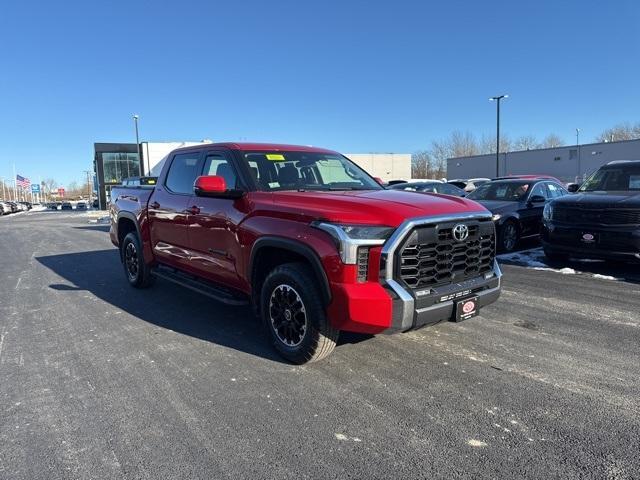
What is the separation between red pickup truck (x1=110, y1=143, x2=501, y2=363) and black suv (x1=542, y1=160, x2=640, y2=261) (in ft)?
12.5

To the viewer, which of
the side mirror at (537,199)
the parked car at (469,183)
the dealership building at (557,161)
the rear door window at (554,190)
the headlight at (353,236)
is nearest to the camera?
the headlight at (353,236)

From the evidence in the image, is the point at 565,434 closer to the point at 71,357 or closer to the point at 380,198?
the point at 380,198

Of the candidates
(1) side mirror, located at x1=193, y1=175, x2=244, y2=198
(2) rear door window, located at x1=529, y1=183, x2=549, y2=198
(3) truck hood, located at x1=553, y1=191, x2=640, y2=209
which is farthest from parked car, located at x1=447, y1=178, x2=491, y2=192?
(1) side mirror, located at x1=193, y1=175, x2=244, y2=198

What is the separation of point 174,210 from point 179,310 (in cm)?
124

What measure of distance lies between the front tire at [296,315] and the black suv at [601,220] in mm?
5359

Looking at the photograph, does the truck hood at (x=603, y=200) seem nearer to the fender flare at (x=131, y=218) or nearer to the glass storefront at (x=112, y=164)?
the fender flare at (x=131, y=218)

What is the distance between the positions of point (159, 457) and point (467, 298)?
8.21 ft

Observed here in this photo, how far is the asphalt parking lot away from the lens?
2639 mm

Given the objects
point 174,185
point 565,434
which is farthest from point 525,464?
point 174,185

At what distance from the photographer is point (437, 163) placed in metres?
90.0

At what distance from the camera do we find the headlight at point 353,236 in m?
3.39

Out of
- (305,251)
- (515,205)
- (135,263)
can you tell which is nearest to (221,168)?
(305,251)

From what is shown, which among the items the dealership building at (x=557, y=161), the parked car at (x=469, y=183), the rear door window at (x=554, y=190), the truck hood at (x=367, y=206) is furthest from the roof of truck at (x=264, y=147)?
the dealership building at (x=557, y=161)

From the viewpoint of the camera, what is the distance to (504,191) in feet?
35.3
